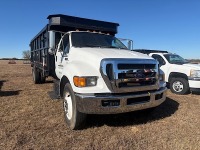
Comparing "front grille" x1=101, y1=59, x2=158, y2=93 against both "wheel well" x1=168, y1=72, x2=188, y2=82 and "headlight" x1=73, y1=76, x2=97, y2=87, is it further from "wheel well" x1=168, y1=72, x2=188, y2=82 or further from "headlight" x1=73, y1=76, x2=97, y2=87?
"wheel well" x1=168, y1=72, x2=188, y2=82

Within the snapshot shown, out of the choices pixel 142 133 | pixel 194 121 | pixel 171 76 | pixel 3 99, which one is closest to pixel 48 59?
pixel 3 99

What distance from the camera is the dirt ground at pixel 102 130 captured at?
4055mm

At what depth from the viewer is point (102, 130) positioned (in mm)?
4730

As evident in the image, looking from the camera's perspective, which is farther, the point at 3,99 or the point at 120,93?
the point at 3,99

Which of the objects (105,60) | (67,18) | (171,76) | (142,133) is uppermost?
(67,18)

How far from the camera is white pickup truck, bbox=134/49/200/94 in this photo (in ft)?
29.5

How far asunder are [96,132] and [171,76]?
6.35 m

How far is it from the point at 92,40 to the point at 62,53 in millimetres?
886

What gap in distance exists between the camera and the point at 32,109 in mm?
6355

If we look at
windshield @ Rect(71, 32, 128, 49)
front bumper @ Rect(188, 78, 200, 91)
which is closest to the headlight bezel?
windshield @ Rect(71, 32, 128, 49)

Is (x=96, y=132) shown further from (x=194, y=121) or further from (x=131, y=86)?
(x=194, y=121)

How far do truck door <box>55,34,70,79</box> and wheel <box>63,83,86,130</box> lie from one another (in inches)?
44.0

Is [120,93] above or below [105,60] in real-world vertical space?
below

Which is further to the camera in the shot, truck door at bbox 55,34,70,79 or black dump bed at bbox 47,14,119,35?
black dump bed at bbox 47,14,119,35
